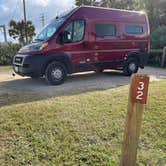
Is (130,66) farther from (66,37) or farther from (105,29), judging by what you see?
(66,37)

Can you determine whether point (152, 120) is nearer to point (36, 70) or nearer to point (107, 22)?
point (36, 70)

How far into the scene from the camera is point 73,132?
372 cm

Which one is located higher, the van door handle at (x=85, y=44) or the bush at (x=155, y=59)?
the van door handle at (x=85, y=44)

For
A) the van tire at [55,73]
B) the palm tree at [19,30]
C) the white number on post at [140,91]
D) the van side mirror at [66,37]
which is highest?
the palm tree at [19,30]

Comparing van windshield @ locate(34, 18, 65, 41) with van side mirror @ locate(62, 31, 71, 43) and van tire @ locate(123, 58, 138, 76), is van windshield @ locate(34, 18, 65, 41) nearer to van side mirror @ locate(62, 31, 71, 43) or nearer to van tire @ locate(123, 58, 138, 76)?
van side mirror @ locate(62, 31, 71, 43)

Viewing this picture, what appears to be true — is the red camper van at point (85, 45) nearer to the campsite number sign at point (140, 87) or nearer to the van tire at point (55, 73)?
the van tire at point (55, 73)

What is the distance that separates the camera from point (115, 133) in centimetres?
379

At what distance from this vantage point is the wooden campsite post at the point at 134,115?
2.41m

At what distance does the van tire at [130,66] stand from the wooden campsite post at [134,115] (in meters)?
6.47

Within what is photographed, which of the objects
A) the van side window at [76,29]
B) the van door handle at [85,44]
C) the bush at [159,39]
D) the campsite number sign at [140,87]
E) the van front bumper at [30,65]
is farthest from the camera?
the bush at [159,39]

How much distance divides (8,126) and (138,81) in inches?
89.6

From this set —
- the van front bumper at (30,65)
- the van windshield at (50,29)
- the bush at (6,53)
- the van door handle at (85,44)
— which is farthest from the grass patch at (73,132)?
the bush at (6,53)

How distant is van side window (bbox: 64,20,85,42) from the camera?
722 centimetres

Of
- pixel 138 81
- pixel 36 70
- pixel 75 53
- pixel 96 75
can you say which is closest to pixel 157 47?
pixel 96 75
